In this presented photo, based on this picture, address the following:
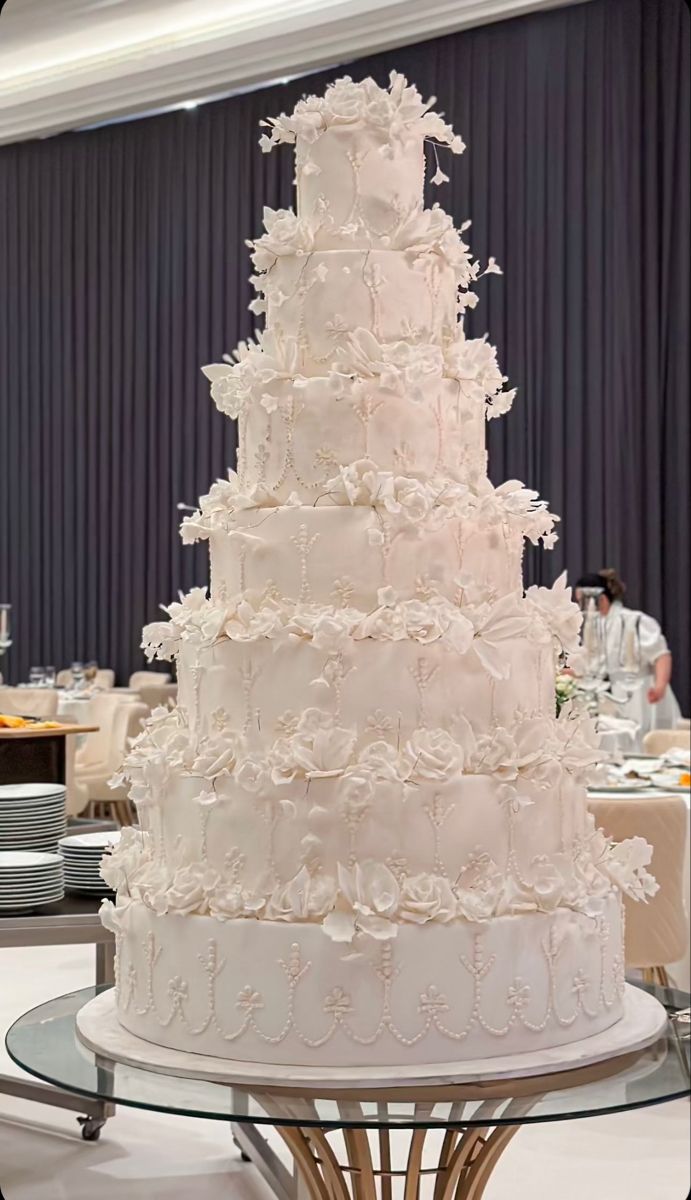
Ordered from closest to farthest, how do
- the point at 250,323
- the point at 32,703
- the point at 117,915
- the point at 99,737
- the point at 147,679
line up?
the point at 117,915 → the point at 99,737 → the point at 32,703 → the point at 147,679 → the point at 250,323

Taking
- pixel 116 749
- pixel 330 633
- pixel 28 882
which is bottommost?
pixel 116 749

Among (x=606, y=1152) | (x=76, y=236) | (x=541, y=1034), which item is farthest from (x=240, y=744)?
(x=76, y=236)

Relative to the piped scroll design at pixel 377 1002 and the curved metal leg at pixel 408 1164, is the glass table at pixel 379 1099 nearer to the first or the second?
the curved metal leg at pixel 408 1164

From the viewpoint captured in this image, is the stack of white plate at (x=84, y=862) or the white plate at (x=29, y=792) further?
the white plate at (x=29, y=792)

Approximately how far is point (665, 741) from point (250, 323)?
669 centimetres

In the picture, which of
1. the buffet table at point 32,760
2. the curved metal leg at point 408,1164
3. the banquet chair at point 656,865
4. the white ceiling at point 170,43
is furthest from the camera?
the white ceiling at point 170,43

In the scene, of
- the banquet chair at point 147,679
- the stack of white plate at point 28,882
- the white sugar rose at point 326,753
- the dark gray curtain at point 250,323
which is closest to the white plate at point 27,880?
the stack of white plate at point 28,882

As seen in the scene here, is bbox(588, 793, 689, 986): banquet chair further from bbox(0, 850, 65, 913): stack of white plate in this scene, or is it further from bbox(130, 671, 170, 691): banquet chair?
bbox(130, 671, 170, 691): banquet chair

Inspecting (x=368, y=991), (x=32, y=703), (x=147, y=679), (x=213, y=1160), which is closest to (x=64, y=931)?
(x=213, y=1160)

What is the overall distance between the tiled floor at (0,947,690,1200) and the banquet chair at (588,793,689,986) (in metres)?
0.49

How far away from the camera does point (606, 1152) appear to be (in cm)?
421

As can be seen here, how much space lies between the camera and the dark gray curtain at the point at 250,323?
10070 millimetres

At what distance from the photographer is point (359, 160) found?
282 cm

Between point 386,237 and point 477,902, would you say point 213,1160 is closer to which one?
point 477,902
